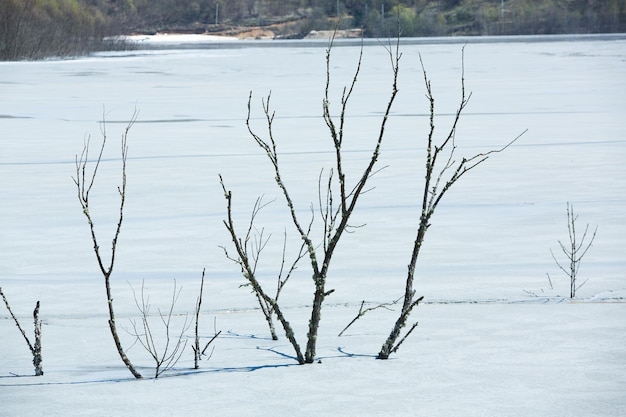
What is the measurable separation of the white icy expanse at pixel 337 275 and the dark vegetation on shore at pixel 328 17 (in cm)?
4946

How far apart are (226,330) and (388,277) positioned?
1.44 metres

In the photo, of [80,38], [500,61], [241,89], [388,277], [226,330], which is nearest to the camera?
[226,330]

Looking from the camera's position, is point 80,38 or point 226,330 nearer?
point 226,330

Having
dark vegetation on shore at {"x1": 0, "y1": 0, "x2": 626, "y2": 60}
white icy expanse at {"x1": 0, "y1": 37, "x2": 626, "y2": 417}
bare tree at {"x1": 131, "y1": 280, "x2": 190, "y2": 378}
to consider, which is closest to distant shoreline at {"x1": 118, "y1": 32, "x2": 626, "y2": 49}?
dark vegetation on shore at {"x1": 0, "y1": 0, "x2": 626, "y2": 60}

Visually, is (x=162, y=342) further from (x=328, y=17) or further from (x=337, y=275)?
(x=328, y=17)

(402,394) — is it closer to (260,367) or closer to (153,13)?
(260,367)

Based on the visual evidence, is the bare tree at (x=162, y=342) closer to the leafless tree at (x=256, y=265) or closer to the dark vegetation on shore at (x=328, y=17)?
the leafless tree at (x=256, y=265)

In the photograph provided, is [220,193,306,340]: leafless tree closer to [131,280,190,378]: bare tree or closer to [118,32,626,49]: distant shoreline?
[131,280,190,378]: bare tree

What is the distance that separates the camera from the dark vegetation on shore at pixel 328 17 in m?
78.0

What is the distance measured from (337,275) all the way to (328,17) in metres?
137

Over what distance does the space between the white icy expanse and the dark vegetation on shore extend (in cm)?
4946

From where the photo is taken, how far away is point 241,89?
24.9 meters

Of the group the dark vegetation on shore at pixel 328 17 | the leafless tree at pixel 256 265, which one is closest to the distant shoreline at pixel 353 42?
the dark vegetation on shore at pixel 328 17

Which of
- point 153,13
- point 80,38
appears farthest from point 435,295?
point 153,13
